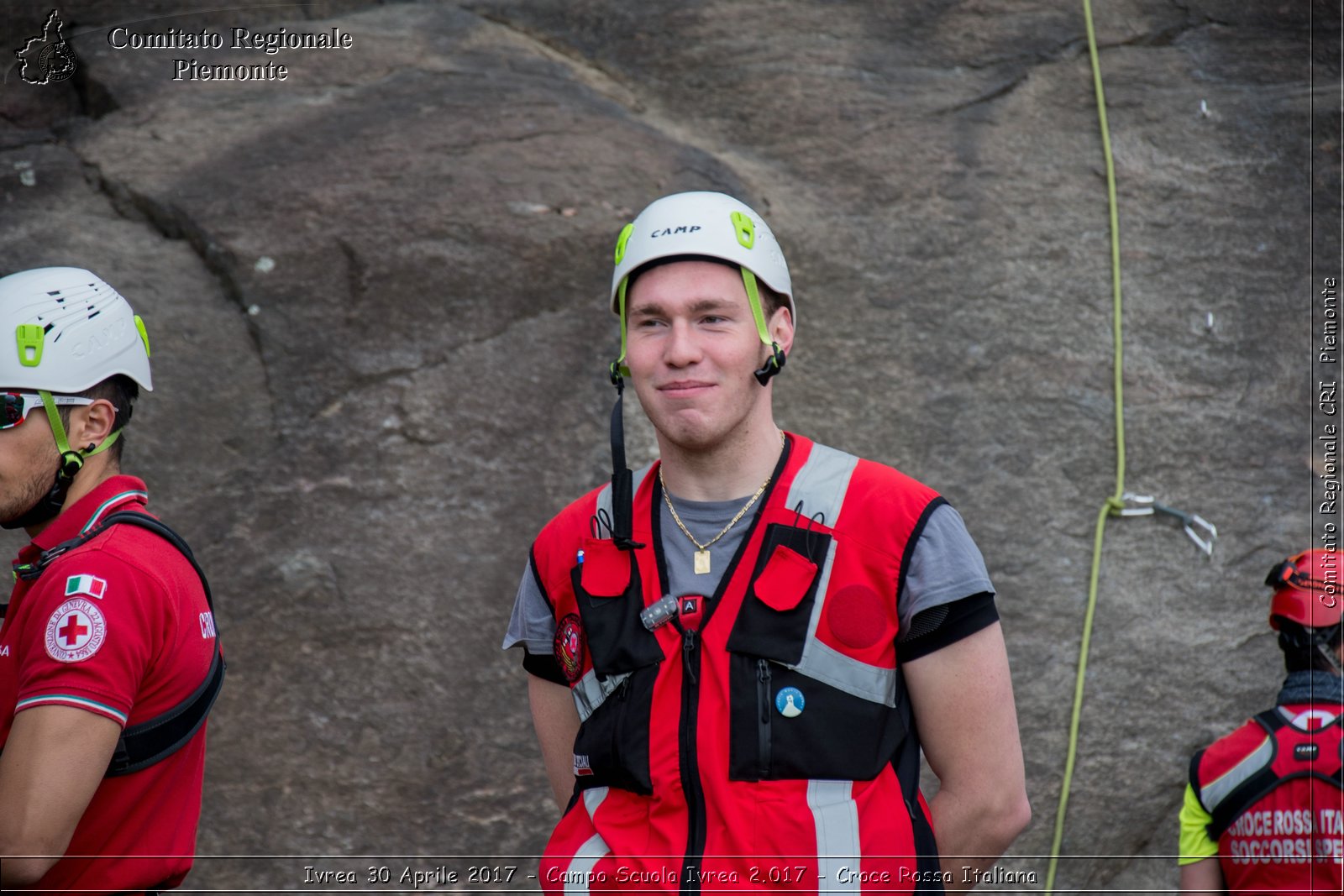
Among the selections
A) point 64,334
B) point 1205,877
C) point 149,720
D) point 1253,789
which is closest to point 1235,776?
point 1253,789

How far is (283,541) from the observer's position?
522 centimetres

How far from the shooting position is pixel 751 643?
7.95ft

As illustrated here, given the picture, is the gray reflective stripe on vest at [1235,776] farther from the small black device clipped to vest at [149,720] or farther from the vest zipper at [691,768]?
the small black device clipped to vest at [149,720]

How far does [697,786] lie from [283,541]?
A: 3380 millimetres

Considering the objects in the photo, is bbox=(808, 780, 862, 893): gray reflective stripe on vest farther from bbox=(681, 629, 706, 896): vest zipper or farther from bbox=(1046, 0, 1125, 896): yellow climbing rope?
bbox=(1046, 0, 1125, 896): yellow climbing rope

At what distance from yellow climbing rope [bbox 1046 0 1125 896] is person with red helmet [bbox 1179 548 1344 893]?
1.12 meters

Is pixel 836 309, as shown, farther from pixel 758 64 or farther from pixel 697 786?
pixel 697 786

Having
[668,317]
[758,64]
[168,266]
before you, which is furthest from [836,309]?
[668,317]

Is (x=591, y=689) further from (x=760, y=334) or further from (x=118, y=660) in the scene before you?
(x=118, y=660)

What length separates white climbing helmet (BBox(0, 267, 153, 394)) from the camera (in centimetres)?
291

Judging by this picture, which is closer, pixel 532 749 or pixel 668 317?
pixel 668 317

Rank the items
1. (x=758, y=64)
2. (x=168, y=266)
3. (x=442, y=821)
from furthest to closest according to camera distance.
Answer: (x=758, y=64) → (x=168, y=266) → (x=442, y=821)

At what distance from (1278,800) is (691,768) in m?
2.43

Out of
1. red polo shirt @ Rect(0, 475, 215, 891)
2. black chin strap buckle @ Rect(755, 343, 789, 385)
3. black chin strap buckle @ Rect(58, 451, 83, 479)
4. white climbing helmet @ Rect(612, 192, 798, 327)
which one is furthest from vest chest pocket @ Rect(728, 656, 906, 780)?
black chin strap buckle @ Rect(58, 451, 83, 479)
